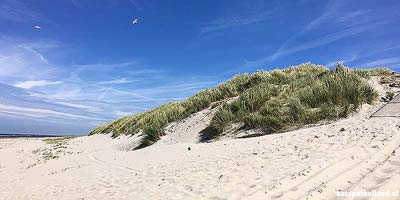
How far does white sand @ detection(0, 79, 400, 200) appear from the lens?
588 centimetres

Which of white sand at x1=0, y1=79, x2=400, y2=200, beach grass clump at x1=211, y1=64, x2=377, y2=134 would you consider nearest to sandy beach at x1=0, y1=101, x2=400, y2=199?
white sand at x1=0, y1=79, x2=400, y2=200

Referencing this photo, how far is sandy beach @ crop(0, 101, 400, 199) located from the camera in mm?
5887

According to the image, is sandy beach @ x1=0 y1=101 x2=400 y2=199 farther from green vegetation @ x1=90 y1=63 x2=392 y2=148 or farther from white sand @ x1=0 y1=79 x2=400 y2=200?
green vegetation @ x1=90 y1=63 x2=392 y2=148

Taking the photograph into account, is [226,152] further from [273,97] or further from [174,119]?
[174,119]

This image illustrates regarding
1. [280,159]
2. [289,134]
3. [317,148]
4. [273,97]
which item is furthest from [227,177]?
[273,97]

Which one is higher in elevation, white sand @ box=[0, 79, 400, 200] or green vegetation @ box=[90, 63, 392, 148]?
green vegetation @ box=[90, 63, 392, 148]

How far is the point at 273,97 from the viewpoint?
1555cm

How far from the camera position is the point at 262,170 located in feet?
24.2

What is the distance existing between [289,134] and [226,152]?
207 centimetres

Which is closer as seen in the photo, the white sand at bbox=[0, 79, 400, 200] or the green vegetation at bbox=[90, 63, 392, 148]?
the white sand at bbox=[0, 79, 400, 200]

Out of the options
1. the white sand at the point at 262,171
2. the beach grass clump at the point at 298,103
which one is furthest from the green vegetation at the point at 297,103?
the white sand at the point at 262,171

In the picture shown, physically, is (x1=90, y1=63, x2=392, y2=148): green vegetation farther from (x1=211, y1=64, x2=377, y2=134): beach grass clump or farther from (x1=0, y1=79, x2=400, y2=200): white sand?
(x1=0, y1=79, x2=400, y2=200): white sand

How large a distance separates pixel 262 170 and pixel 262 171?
87 mm

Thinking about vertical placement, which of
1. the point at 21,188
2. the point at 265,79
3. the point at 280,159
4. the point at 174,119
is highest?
the point at 265,79
